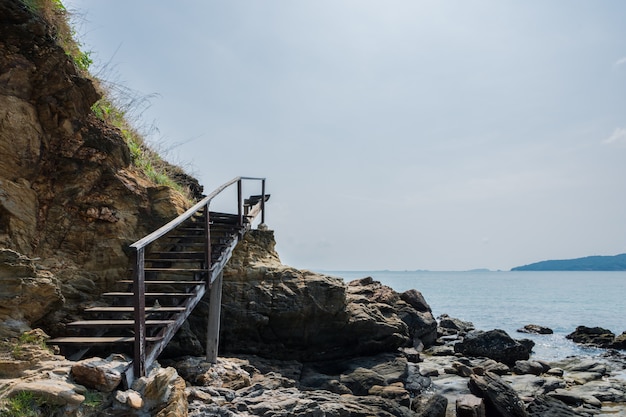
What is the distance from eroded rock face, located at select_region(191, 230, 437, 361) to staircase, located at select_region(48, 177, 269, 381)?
138cm

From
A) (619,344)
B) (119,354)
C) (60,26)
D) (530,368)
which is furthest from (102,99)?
(619,344)

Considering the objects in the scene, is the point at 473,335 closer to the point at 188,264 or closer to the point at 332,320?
the point at 332,320

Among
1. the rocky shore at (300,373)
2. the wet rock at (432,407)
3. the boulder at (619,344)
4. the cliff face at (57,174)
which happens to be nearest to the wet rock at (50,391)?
the rocky shore at (300,373)

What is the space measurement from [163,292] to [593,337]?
83.1 ft

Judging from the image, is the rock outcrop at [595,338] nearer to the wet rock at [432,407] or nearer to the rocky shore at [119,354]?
the rocky shore at [119,354]

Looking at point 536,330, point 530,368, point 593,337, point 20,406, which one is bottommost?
point 536,330

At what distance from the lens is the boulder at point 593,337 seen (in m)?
23.6

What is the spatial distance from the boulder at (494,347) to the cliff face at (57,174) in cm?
1456

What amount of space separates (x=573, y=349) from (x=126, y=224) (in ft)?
76.6

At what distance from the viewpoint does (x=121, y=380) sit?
16.1 ft

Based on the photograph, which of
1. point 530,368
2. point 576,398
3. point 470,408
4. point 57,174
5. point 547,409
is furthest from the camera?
point 530,368

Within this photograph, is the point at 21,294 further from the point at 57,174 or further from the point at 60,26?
the point at 60,26

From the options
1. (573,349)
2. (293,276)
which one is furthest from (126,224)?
(573,349)

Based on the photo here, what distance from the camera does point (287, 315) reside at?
1177 centimetres
